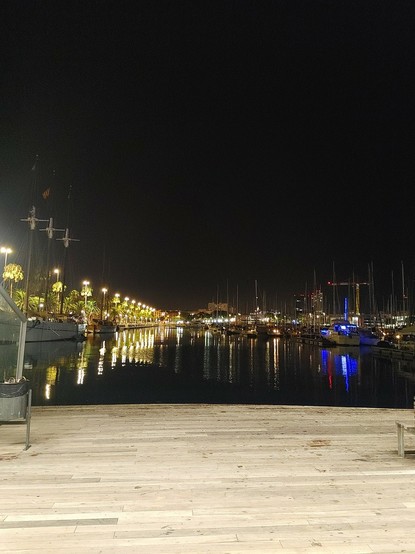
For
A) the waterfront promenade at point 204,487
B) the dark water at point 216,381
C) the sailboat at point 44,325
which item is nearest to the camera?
the waterfront promenade at point 204,487

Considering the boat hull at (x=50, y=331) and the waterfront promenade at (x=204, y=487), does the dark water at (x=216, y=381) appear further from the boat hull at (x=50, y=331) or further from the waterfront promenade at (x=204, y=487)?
the waterfront promenade at (x=204, y=487)

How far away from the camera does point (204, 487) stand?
562cm

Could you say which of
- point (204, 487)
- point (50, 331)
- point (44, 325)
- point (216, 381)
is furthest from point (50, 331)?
point (204, 487)

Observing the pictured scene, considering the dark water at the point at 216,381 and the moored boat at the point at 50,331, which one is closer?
the dark water at the point at 216,381

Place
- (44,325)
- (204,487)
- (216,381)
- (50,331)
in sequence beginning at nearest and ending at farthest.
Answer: (204,487), (216,381), (44,325), (50,331)

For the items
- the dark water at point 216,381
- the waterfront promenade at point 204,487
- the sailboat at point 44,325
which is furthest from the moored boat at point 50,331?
the waterfront promenade at point 204,487

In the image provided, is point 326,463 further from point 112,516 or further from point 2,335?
point 2,335

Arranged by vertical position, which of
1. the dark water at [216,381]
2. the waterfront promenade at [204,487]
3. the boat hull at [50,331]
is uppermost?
the boat hull at [50,331]

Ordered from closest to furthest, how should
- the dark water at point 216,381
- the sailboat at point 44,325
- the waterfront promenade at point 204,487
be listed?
the waterfront promenade at point 204,487
the dark water at point 216,381
the sailboat at point 44,325

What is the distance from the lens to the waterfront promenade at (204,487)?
423 centimetres

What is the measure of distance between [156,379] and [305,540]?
32.5 m

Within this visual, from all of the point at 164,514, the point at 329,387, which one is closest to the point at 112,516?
the point at 164,514

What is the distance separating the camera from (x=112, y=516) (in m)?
4.73

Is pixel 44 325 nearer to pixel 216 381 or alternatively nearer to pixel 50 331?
pixel 50 331
